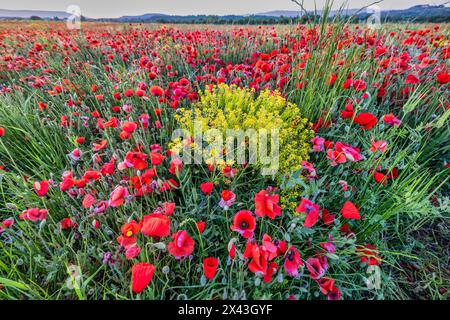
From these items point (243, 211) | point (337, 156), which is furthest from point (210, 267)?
point (337, 156)

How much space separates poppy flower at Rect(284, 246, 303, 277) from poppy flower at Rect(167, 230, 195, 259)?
0.42 meters

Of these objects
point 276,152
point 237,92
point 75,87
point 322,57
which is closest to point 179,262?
point 276,152

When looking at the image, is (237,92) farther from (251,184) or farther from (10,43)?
(10,43)

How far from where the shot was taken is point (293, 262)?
1.13 meters

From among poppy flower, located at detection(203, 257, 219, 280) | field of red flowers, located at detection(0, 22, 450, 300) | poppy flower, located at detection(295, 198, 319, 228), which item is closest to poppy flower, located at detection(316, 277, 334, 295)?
field of red flowers, located at detection(0, 22, 450, 300)

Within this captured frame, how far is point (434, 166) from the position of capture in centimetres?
189

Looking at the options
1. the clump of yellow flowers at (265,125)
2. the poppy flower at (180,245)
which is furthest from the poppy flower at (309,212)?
the poppy flower at (180,245)

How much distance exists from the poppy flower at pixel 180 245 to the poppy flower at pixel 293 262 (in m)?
0.42

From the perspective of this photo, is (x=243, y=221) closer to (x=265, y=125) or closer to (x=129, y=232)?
(x=129, y=232)

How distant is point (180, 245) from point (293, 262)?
1.63 ft

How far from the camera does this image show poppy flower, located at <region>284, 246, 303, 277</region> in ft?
3.59

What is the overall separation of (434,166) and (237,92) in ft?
5.09

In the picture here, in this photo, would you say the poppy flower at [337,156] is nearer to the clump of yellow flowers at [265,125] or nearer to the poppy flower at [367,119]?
the clump of yellow flowers at [265,125]
